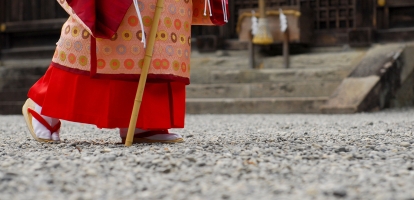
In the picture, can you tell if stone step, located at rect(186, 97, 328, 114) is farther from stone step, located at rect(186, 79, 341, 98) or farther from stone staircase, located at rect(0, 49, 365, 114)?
stone step, located at rect(186, 79, 341, 98)

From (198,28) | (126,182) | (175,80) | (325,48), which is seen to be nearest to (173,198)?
(126,182)

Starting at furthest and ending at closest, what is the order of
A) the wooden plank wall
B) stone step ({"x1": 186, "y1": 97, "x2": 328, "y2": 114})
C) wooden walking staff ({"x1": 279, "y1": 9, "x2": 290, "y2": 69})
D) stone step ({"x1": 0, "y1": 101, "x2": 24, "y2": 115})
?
the wooden plank wall → stone step ({"x1": 0, "y1": 101, "x2": 24, "y2": 115}) → wooden walking staff ({"x1": 279, "y1": 9, "x2": 290, "y2": 69}) → stone step ({"x1": 186, "y1": 97, "x2": 328, "y2": 114})

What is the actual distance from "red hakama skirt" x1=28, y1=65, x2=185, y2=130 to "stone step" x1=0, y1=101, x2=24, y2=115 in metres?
5.13

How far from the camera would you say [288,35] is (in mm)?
7859

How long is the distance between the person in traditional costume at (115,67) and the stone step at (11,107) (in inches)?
198

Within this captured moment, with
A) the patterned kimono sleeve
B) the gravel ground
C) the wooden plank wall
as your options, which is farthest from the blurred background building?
the patterned kimono sleeve

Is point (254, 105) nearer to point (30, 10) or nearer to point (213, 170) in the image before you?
point (213, 170)

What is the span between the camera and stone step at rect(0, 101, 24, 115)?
8.18 metres

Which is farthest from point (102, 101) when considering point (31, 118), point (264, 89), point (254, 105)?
point (264, 89)

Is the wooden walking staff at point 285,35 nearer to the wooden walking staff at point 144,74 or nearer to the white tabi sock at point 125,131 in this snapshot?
the white tabi sock at point 125,131

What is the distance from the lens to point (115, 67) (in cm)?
312

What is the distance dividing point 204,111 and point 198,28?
2.29 metres

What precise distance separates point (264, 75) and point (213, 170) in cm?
546

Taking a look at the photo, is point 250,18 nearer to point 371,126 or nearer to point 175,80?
point 371,126
